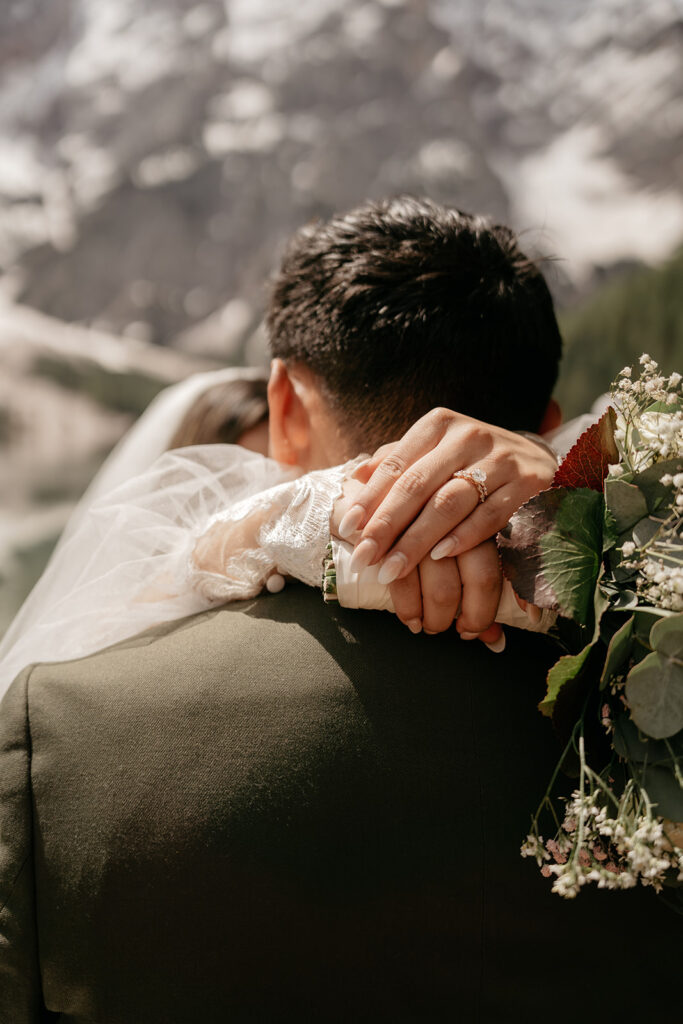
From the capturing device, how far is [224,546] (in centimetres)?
87

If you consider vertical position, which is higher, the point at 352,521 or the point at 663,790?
the point at 352,521

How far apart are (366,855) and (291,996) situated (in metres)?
0.16

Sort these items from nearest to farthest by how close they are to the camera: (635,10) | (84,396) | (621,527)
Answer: (621,527), (635,10), (84,396)

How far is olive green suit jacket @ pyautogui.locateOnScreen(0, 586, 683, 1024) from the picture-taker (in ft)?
2.38

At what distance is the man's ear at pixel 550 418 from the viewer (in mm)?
1136

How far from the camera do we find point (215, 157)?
2.93 meters

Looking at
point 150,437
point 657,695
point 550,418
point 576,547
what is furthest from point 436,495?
point 150,437

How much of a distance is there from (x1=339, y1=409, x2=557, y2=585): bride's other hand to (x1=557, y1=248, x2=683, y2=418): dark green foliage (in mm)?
1822

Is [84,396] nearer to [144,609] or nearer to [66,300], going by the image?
[66,300]

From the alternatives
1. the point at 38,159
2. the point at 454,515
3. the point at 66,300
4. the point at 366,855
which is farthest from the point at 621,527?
the point at 38,159

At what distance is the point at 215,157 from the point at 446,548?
8.63ft

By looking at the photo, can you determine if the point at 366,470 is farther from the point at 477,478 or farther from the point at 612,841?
the point at 612,841

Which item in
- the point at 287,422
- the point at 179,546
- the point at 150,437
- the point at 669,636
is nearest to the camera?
the point at 669,636

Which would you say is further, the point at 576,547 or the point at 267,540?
the point at 267,540
